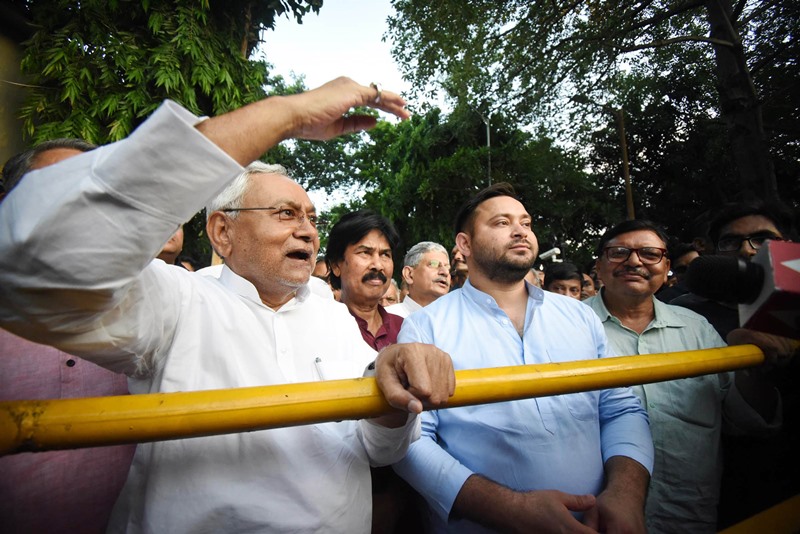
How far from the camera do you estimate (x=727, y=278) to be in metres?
1.00

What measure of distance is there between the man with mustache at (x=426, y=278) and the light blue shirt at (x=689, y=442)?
91.2 inches

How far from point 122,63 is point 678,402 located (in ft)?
22.2

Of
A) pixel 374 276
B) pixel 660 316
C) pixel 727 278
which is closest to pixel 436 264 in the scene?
pixel 374 276

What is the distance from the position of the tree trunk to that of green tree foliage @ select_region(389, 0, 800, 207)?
2 cm

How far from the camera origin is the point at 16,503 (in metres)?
1.24

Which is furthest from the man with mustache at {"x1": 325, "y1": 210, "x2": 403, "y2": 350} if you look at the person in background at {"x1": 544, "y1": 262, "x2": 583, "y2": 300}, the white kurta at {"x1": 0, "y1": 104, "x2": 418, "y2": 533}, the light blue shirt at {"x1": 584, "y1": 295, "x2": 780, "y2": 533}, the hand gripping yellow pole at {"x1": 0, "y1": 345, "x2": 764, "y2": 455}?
the person in background at {"x1": 544, "y1": 262, "x2": 583, "y2": 300}

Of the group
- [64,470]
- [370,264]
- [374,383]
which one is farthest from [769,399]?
[64,470]

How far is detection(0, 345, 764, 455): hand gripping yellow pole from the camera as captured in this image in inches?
32.1

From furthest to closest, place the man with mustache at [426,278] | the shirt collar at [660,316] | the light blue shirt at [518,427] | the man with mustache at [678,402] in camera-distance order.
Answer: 1. the man with mustache at [426,278]
2. the shirt collar at [660,316]
3. the man with mustache at [678,402]
4. the light blue shirt at [518,427]

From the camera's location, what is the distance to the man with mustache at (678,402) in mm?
1994

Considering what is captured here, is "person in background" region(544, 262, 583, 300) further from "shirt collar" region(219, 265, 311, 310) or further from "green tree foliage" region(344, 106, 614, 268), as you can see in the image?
"green tree foliage" region(344, 106, 614, 268)

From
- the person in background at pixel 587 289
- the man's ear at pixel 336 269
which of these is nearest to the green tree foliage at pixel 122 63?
the man's ear at pixel 336 269

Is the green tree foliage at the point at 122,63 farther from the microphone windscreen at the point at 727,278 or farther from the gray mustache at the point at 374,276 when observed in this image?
the microphone windscreen at the point at 727,278

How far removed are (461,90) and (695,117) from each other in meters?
12.3
